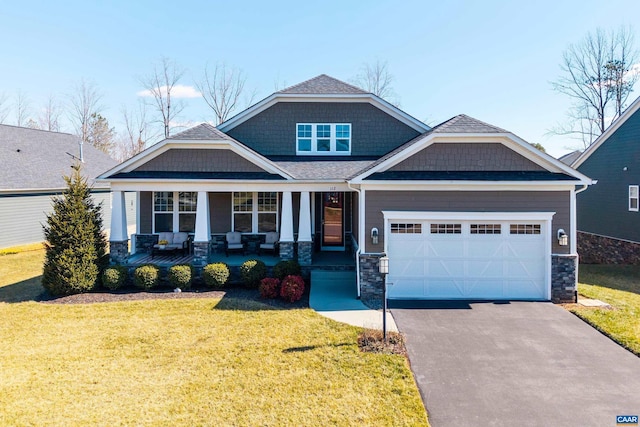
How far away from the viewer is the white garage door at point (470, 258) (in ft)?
32.5

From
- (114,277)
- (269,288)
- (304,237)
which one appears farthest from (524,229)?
(114,277)

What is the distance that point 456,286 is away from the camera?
9984 mm

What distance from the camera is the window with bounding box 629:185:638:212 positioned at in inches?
595

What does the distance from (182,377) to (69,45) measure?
23.3 metres

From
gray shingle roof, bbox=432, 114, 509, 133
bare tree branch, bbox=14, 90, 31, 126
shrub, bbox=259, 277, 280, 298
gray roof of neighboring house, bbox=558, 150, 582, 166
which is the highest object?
bare tree branch, bbox=14, 90, 31, 126

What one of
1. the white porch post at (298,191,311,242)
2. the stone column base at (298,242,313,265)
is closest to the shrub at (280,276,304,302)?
the stone column base at (298,242,313,265)

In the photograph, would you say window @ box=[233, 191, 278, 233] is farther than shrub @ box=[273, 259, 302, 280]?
Yes

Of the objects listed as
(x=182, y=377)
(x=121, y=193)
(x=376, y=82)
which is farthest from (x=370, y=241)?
(x=376, y=82)

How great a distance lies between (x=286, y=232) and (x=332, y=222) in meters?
3.34

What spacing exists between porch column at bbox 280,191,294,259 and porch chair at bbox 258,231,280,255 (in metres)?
1.47

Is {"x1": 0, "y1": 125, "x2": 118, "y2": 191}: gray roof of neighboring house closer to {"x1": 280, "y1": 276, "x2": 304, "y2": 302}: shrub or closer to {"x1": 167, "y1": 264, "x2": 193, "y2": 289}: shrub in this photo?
{"x1": 167, "y1": 264, "x2": 193, "y2": 289}: shrub

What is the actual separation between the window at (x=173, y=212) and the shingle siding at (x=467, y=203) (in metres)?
7.93

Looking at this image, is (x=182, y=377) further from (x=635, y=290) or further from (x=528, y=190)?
(x=635, y=290)

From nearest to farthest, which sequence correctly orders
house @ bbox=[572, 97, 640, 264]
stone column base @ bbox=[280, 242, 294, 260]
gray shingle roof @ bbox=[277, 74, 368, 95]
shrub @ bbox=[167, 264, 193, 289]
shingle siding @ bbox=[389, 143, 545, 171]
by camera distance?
1. shingle siding @ bbox=[389, 143, 545, 171]
2. shrub @ bbox=[167, 264, 193, 289]
3. stone column base @ bbox=[280, 242, 294, 260]
4. gray shingle roof @ bbox=[277, 74, 368, 95]
5. house @ bbox=[572, 97, 640, 264]
